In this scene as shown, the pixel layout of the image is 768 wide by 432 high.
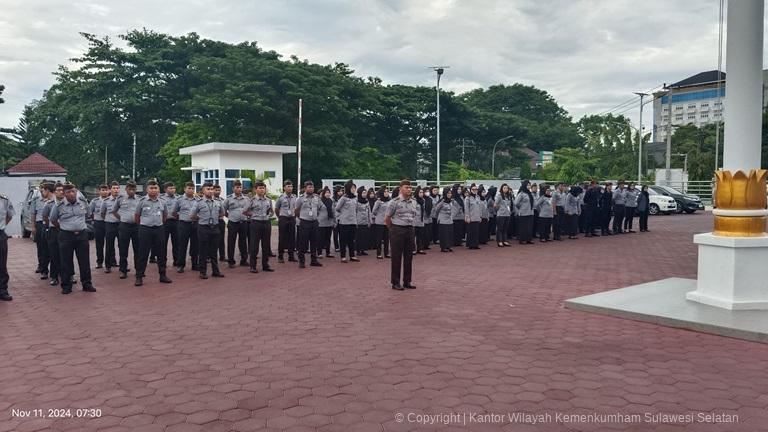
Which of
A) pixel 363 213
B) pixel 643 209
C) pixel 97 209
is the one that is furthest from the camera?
pixel 643 209

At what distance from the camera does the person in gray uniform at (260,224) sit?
1102cm

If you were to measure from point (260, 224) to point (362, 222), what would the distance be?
8.90ft

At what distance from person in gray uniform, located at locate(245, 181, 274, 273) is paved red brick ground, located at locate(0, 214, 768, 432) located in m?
2.01

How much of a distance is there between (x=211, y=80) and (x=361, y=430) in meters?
32.0

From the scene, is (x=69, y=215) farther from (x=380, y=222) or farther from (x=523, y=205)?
(x=523, y=205)

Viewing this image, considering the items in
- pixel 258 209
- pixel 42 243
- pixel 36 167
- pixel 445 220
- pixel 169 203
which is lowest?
pixel 42 243

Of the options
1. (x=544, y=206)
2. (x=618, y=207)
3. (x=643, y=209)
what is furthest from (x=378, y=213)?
(x=643, y=209)

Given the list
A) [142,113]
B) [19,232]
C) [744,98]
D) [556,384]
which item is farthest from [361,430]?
[142,113]

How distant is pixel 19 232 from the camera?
64.6ft

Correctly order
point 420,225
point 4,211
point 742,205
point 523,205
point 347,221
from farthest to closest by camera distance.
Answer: point 523,205 → point 420,225 → point 347,221 → point 4,211 → point 742,205

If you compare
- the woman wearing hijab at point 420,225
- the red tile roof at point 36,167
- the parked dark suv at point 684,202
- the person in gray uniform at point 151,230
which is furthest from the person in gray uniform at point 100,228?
the parked dark suv at point 684,202

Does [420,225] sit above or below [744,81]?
below

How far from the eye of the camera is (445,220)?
13.9 metres

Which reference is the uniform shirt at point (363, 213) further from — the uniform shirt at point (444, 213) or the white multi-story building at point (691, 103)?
the white multi-story building at point (691, 103)
